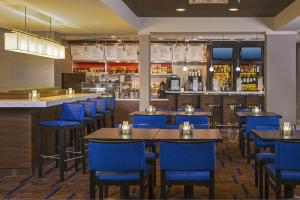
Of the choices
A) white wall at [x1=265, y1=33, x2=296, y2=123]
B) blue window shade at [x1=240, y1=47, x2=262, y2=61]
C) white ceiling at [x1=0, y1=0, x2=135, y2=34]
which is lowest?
white wall at [x1=265, y1=33, x2=296, y2=123]

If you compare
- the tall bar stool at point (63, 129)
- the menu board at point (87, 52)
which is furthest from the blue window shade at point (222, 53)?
the tall bar stool at point (63, 129)

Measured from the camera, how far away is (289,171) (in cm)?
445

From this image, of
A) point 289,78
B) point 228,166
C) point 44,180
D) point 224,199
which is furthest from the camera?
point 289,78

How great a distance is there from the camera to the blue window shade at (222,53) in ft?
47.8

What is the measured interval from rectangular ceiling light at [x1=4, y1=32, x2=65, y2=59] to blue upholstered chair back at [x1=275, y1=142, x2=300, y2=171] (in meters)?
5.28

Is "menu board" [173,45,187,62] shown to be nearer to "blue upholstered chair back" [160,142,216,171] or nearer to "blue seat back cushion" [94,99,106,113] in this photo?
"blue seat back cushion" [94,99,106,113]

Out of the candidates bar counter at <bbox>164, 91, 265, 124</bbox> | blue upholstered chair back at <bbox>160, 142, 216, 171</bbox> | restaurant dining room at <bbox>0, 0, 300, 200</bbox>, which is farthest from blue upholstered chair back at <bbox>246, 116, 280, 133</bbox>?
bar counter at <bbox>164, 91, 265, 124</bbox>

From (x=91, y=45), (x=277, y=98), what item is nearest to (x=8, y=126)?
(x=277, y=98)

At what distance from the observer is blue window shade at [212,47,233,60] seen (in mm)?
14562

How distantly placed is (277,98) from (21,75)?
6.13 m

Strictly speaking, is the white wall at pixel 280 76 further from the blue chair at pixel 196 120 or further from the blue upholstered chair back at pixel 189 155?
the blue upholstered chair back at pixel 189 155

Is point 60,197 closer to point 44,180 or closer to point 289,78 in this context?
point 44,180

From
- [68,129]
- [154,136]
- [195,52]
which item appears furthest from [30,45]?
[195,52]

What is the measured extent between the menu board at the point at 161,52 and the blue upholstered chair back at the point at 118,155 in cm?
1038
